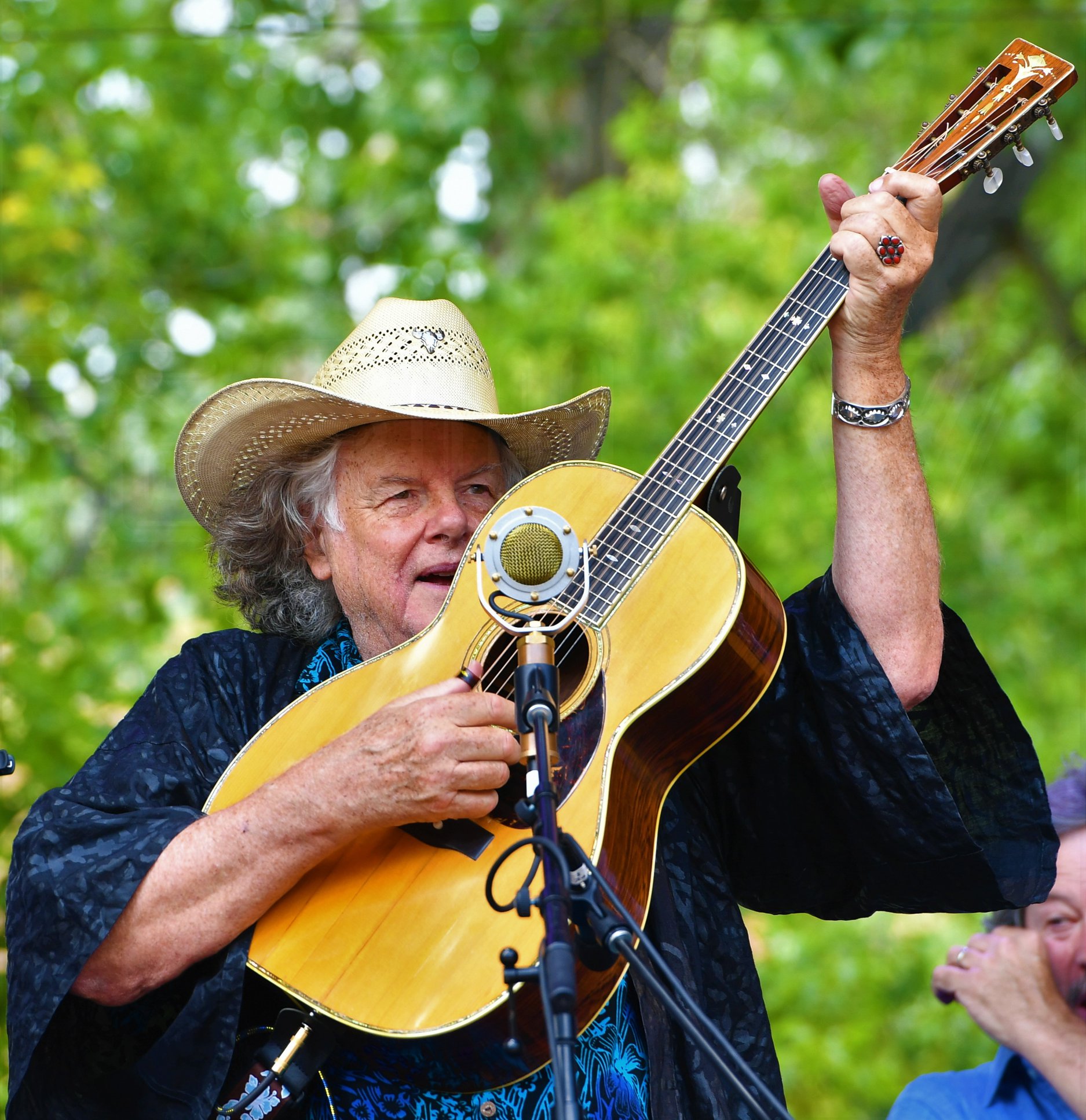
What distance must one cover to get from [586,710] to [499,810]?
200 millimetres

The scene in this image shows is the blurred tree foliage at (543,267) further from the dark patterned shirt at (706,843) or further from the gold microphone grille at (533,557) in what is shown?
the gold microphone grille at (533,557)

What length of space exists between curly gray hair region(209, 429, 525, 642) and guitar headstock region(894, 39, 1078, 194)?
990 millimetres

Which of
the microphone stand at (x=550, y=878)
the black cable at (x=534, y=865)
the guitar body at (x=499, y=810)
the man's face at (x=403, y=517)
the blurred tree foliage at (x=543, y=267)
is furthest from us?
the blurred tree foliage at (x=543, y=267)

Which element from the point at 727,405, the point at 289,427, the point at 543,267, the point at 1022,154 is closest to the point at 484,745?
the point at 727,405

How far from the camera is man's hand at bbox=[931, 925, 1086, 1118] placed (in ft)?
9.63

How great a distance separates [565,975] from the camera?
154 cm

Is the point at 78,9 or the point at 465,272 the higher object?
the point at 78,9

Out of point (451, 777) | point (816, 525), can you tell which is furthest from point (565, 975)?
point (816, 525)

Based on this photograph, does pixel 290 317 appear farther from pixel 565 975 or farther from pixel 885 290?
pixel 565 975

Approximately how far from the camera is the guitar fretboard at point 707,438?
2225 millimetres

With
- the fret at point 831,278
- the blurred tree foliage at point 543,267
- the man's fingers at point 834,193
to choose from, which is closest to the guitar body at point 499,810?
the fret at point 831,278

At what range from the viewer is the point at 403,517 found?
2617mm

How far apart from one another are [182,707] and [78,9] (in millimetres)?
5692

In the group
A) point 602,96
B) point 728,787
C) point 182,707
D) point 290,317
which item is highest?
point 602,96
